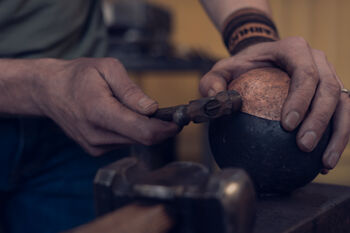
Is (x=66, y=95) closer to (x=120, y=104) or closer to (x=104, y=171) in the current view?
(x=120, y=104)

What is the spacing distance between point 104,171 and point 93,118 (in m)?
0.15

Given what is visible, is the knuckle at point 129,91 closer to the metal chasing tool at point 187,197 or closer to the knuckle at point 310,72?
the metal chasing tool at point 187,197

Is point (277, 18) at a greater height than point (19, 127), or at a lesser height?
lesser

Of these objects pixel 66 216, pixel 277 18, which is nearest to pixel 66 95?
pixel 66 216

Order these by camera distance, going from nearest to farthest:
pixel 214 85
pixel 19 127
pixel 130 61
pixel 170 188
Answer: pixel 170 188
pixel 214 85
pixel 19 127
pixel 130 61

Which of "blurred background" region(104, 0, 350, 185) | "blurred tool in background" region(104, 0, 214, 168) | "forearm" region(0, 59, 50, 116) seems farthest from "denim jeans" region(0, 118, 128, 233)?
"blurred background" region(104, 0, 350, 185)

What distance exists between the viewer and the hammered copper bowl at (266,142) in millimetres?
869

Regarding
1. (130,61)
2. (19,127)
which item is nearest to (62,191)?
(19,127)

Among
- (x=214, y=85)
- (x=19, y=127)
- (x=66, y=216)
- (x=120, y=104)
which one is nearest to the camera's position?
(x=120, y=104)

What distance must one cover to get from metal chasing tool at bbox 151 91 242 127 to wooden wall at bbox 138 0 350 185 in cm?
293

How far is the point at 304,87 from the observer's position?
862mm

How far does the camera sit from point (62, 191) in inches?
47.6

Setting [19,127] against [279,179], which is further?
[19,127]

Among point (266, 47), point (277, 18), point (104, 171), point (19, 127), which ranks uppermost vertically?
point (266, 47)
